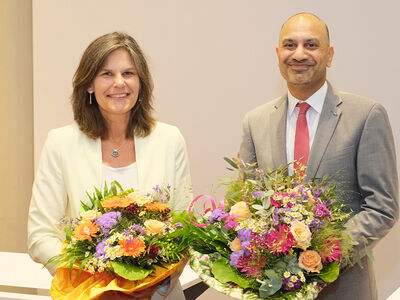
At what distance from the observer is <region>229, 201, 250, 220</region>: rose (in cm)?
209

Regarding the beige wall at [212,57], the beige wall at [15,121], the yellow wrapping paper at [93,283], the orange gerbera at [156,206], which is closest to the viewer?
the yellow wrapping paper at [93,283]

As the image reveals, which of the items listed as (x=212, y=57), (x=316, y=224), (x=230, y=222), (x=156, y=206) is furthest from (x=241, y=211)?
(x=212, y=57)

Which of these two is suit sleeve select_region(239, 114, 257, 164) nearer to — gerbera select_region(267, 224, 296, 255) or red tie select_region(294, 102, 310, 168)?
red tie select_region(294, 102, 310, 168)

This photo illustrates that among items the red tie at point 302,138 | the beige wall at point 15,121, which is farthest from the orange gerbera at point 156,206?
the beige wall at point 15,121

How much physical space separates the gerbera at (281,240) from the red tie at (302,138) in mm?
590

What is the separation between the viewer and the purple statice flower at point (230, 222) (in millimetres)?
2088

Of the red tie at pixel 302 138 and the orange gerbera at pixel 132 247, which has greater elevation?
the red tie at pixel 302 138

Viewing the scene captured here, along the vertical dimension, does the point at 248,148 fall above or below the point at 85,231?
above

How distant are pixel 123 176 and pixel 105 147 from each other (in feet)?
0.63

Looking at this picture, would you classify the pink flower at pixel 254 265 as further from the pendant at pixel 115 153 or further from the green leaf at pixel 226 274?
the pendant at pixel 115 153

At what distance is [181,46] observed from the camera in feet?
15.0

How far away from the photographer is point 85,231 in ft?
7.09

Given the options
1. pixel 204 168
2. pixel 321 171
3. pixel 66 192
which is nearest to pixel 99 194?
pixel 66 192

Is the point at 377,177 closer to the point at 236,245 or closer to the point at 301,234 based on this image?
the point at 301,234
